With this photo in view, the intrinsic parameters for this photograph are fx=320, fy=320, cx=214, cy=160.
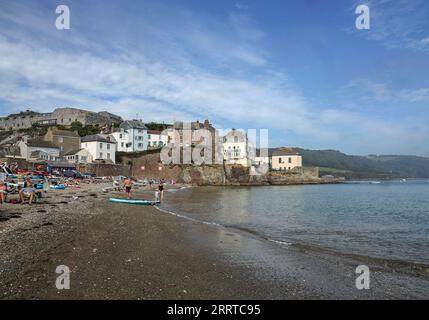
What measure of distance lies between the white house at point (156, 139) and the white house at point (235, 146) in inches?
776

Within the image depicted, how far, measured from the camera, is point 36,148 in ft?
236

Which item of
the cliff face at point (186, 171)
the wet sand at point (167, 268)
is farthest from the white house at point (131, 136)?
the wet sand at point (167, 268)

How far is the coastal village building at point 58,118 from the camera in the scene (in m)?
111

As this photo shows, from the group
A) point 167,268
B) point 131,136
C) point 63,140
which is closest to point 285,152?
point 131,136

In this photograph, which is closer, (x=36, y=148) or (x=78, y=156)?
(x=36, y=148)

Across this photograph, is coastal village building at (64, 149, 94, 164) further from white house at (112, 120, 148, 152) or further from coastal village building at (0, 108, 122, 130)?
coastal village building at (0, 108, 122, 130)

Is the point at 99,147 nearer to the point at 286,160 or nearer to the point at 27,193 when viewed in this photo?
the point at 27,193

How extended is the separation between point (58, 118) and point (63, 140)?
4239 centimetres

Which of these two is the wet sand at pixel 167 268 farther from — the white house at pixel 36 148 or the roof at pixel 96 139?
the roof at pixel 96 139

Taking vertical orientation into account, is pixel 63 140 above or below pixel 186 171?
above

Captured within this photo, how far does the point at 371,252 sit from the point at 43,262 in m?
12.1

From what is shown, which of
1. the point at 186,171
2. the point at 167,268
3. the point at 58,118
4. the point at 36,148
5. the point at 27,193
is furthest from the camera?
the point at 58,118

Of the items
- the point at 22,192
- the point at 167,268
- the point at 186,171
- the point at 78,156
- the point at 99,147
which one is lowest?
the point at 167,268
